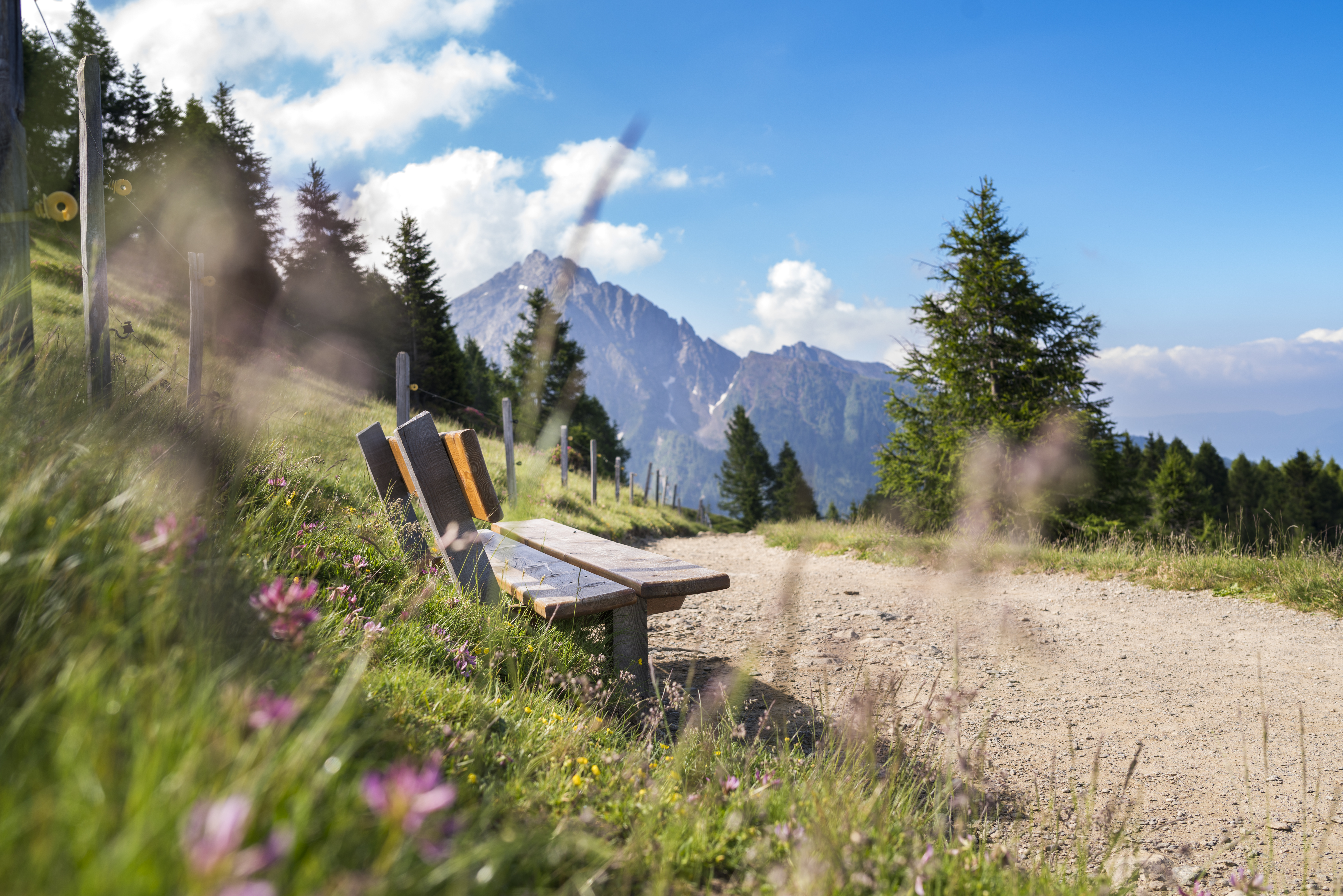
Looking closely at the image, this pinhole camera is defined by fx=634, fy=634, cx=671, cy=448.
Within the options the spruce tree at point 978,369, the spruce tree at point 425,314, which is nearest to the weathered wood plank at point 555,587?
the spruce tree at point 978,369

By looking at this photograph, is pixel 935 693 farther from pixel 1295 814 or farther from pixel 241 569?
pixel 241 569

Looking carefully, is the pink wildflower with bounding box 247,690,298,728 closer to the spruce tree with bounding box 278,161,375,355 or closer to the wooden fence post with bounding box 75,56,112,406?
the wooden fence post with bounding box 75,56,112,406

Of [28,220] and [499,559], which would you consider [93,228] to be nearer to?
[28,220]

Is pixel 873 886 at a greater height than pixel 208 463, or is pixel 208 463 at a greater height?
pixel 208 463

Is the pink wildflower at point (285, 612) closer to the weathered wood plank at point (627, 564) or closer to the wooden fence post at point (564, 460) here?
the weathered wood plank at point (627, 564)

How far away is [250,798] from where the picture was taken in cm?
69

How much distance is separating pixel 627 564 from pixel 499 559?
75 cm

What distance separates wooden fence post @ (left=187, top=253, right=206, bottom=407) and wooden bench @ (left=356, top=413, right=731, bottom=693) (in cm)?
288

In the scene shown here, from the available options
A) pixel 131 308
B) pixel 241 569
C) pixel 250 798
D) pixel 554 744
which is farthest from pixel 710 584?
pixel 131 308

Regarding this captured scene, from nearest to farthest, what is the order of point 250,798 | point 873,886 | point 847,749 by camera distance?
point 250,798
point 873,886
point 847,749

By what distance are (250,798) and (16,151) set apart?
15.9 feet

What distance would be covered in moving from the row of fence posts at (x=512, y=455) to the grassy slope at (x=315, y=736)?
152cm

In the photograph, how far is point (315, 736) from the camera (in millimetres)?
792

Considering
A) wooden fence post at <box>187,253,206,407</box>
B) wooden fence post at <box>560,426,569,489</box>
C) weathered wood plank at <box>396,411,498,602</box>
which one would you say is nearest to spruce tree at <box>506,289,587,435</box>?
wooden fence post at <box>560,426,569,489</box>
